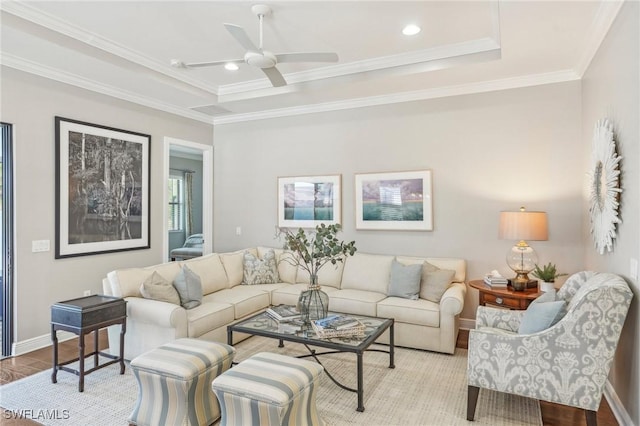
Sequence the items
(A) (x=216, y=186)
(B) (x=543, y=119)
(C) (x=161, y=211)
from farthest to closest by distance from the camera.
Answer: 1. (A) (x=216, y=186)
2. (C) (x=161, y=211)
3. (B) (x=543, y=119)

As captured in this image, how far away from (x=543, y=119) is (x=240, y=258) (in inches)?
159

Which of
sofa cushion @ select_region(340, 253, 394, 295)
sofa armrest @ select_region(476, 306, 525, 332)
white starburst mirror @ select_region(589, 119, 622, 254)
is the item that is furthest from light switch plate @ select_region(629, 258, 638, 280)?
sofa cushion @ select_region(340, 253, 394, 295)

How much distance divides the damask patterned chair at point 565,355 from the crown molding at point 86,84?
4.74 meters

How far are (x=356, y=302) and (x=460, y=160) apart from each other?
216 cm

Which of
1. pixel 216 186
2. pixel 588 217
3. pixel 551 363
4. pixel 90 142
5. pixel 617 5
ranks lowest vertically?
pixel 551 363

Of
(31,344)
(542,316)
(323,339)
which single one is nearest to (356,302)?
(323,339)

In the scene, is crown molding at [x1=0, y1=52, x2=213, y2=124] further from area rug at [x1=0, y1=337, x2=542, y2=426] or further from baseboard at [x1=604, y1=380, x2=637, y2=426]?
baseboard at [x1=604, y1=380, x2=637, y2=426]

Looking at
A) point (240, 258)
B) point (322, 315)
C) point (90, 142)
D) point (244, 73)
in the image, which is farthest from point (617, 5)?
point (90, 142)

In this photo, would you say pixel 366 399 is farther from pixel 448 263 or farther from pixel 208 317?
pixel 448 263

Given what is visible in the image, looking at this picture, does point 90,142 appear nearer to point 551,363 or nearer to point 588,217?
point 551,363

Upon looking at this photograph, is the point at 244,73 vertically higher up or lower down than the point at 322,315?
higher up

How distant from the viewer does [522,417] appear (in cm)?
265

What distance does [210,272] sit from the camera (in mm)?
4488

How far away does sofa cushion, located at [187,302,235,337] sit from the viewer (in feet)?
11.4
